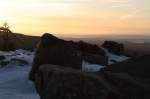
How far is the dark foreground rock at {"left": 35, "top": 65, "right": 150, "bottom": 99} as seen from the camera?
4.56 m

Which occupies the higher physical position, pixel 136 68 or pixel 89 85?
pixel 136 68

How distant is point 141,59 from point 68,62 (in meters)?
2.86

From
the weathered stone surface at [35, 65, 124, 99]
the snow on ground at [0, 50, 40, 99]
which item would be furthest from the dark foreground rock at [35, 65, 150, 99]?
the snow on ground at [0, 50, 40, 99]

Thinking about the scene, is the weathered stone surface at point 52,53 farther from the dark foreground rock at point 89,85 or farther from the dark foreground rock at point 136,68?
the dark foreground rock at point 136,68

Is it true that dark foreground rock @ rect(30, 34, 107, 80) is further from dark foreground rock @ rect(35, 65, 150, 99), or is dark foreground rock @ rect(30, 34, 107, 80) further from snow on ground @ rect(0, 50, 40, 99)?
dark foreground rock @ rect(35, 65, 150, 99)

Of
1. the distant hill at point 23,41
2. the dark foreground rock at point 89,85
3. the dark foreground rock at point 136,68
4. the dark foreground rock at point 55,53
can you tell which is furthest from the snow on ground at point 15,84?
the distant hill at point 23,41

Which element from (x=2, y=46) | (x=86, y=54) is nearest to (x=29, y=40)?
(x=2, y=46)

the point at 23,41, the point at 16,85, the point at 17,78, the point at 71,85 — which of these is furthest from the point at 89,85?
the point at 23,41

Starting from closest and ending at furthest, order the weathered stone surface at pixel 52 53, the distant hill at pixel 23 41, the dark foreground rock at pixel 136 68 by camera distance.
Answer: the dark foreground rock at pixel 136 68, the weathered stone surface at pixel 52 53, the distant hill at pixel 23 41

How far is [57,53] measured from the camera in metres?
7.59

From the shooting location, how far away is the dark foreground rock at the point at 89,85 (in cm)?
456

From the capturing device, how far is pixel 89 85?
493cm

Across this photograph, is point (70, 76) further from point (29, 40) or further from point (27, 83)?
point (29, 40)

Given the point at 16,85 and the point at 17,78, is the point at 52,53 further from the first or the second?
the point at 17,78
